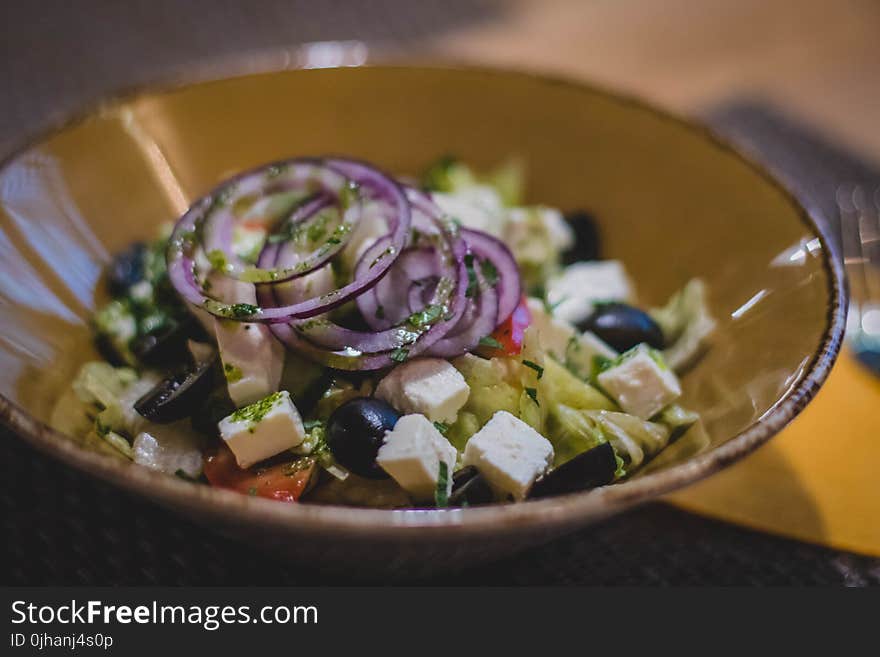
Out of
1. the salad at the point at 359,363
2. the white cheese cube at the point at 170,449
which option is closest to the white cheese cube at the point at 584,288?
the salad at the point at 359,363

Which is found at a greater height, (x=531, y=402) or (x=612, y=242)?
(x=612, y=242)

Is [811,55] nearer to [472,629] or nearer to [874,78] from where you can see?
[874,78]

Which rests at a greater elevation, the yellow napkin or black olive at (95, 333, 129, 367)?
black olive at (95, 333, 129, 367)

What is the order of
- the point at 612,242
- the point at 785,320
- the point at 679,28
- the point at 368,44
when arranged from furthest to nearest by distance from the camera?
1. the point at 679,28
2. the point at 368,44
3. the point at 612,242
4. the point at 785,320

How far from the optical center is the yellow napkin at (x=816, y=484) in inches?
67.3

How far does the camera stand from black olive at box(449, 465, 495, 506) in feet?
4.78

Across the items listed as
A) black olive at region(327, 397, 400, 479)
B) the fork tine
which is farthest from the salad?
the fork tine

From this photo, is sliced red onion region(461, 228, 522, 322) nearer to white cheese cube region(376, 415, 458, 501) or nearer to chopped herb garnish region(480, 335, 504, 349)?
chopped herb garnish region(480, 335, 504, 349)

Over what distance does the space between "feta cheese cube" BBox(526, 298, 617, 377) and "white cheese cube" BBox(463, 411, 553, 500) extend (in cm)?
33

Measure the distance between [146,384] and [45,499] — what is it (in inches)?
12.4

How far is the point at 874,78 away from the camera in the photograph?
3646 millimetres

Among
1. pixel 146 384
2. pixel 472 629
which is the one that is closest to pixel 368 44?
pixel 146 384

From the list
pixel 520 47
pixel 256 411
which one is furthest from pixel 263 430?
pixel 520 47

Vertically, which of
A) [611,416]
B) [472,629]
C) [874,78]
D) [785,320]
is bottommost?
[472,629]
